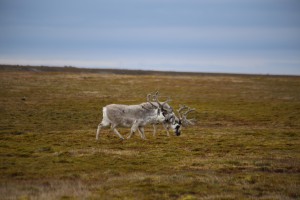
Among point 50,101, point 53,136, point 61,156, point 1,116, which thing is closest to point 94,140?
point 53,136

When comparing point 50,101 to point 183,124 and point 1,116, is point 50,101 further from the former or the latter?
point 183,124

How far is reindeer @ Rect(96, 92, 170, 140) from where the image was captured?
72.2 feet

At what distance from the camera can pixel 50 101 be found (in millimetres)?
45625

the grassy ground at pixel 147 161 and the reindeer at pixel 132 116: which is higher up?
the reindeer at pixel 132 116

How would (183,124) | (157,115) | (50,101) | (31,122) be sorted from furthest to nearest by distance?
(50,101), (31,122), (183,124), (157,115)

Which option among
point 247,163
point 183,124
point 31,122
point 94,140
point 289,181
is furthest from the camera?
point 31,122

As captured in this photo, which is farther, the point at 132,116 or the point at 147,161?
the point at 132,116

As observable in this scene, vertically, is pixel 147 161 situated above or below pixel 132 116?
below

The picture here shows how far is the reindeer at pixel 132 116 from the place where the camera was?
22.0 m

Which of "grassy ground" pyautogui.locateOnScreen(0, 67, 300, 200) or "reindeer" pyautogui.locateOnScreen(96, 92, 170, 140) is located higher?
"reindeer" pyautogui.locateOnScreen(96, 92, 170, 140)

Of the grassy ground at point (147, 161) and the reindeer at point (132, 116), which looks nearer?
the grassy ground at point (147, 161)

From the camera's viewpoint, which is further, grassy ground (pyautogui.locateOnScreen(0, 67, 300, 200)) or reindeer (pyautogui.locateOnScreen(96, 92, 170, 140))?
reindeer (pyautogui.locateOnScreen(96, 92, 170, 140))

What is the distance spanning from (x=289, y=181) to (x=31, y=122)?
68.3 feet

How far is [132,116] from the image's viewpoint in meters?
22.8
